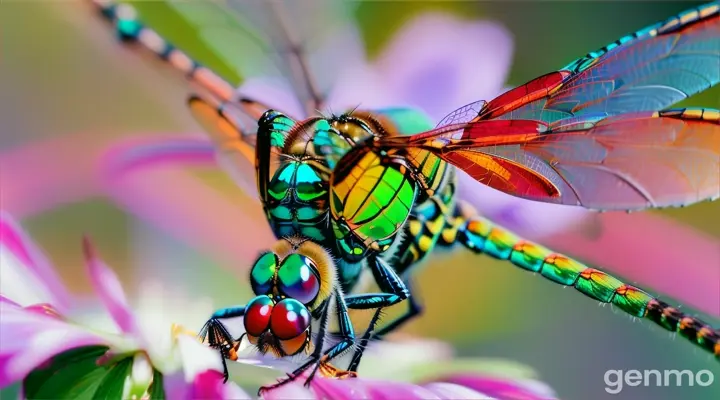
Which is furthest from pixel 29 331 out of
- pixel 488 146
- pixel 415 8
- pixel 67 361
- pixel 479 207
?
pixel 415 8

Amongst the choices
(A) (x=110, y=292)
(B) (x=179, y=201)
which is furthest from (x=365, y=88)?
(A) (x=110, y=292)

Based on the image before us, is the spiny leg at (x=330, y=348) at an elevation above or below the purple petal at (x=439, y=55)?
below

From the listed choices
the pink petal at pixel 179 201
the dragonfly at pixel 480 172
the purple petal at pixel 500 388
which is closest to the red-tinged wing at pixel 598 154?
the dragonfly at pixel 480 172

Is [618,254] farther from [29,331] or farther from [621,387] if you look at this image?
Result: [29,331]

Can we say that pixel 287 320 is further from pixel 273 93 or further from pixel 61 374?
pixel 273 93

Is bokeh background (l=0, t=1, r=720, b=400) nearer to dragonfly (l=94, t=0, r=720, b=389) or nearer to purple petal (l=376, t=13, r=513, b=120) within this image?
purple petal (l=376, t=13, r=513, b=120)

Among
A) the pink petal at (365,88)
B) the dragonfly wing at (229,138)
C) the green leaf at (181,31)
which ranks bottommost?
the dragonfly wing at (229,138)

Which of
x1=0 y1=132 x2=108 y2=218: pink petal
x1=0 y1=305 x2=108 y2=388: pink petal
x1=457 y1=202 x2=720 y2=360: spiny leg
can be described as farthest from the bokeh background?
x1=0 y1=305 x2=108 y2=388: pink petal

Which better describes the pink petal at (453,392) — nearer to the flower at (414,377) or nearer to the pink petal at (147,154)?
the flower at (414,377)
